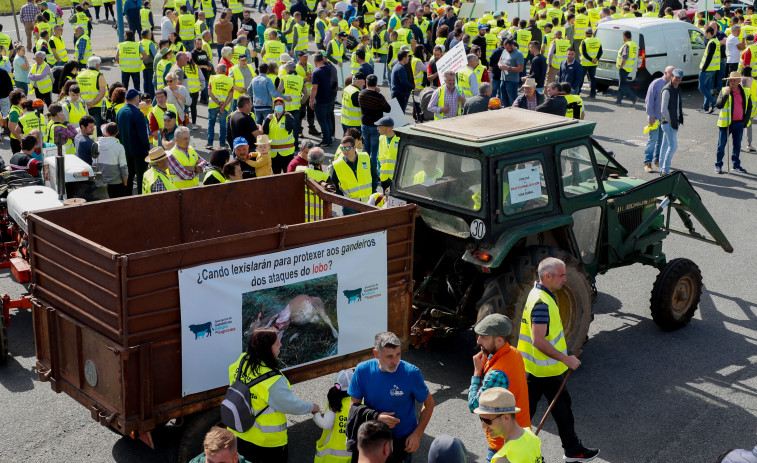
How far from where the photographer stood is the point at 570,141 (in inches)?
322

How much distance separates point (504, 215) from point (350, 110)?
281 inches

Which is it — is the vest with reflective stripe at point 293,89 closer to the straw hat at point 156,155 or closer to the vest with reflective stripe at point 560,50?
the straw hat at point 156,155

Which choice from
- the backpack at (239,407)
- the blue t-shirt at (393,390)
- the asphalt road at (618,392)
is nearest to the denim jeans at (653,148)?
the asphalt road at (618,392)

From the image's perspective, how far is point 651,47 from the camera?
20.8 meters

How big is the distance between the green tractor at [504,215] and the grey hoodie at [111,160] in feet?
15.2

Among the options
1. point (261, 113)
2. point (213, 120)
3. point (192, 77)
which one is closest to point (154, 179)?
point (261, 113)

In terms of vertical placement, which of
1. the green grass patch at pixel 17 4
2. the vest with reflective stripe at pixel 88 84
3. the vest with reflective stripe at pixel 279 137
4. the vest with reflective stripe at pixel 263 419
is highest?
the green grass patch at pixel 17 4

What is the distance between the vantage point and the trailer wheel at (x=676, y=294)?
9016mm

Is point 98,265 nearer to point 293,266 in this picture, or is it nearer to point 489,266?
point 293,266

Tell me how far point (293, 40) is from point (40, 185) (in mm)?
13270

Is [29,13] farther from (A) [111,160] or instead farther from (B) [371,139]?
(A) [111,160]

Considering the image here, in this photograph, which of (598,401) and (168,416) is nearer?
(168,416)

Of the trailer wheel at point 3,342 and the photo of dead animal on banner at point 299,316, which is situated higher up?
the photo of dead animal on banner at point 299,316

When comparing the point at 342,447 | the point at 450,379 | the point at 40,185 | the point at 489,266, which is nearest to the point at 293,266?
the point at 342,447
